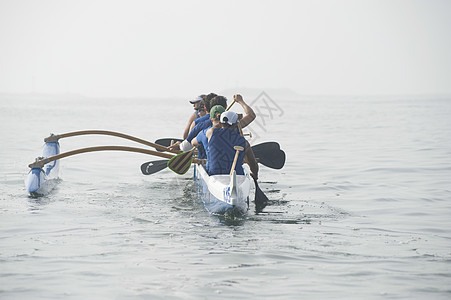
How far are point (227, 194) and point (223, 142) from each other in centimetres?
126

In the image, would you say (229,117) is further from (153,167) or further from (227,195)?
(153,167)

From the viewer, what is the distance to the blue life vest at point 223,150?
11492 millimetres

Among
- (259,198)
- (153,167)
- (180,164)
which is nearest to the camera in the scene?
(259,198)

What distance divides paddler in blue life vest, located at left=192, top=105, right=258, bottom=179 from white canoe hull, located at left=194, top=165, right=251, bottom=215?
26cm

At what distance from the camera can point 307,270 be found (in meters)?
8.05

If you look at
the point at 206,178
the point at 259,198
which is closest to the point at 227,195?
the point at 206,178

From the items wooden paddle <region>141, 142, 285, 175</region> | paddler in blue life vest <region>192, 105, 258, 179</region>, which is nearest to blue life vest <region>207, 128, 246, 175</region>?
paddler in blue life vest <region>192, 105, 258, 179</region>

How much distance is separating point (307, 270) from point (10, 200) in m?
8.12

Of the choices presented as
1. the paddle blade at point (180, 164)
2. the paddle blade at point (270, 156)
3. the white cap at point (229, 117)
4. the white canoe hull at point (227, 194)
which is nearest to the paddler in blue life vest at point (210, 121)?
the paddle blade at point (180, 164)

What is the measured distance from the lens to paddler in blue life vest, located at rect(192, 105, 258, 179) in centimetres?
1139

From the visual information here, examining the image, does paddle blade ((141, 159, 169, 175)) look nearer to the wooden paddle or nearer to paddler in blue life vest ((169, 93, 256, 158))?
the wooden paddle

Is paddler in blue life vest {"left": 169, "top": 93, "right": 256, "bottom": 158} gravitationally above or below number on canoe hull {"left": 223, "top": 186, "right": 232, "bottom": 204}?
above

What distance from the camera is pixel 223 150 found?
11.6 meters

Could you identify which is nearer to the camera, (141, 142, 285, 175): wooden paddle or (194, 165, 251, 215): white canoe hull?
(194, 165, 251, 215): white canoe hull
